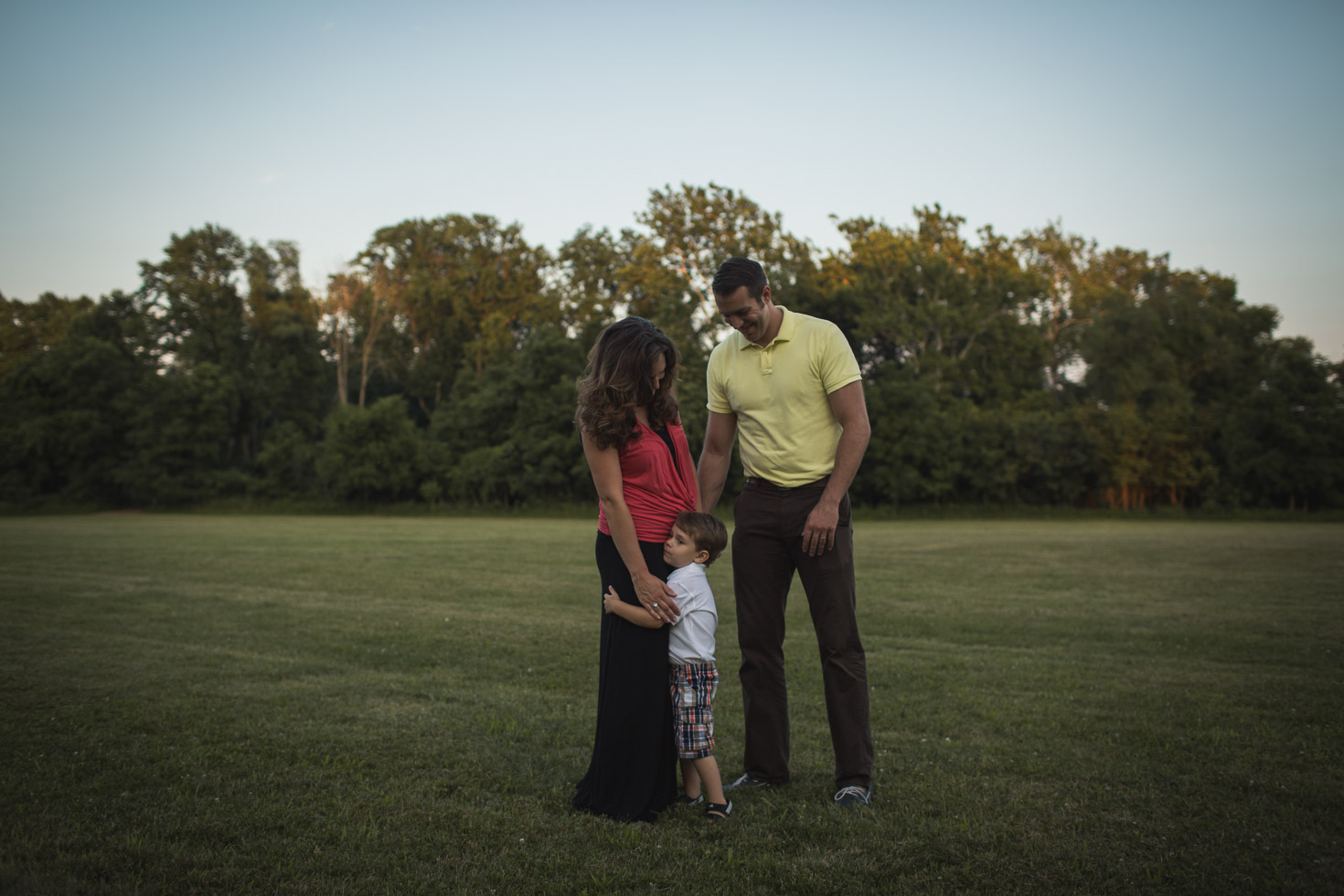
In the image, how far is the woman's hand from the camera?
3.42m

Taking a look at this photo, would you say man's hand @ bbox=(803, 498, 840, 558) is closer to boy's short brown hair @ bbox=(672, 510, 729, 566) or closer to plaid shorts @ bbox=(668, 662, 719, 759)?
boy's short brown hair @ bbox=(672, 510, 729, 566)

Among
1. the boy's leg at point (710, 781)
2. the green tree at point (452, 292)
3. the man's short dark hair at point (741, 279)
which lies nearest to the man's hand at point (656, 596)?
the boy's leg at point (710, 781)

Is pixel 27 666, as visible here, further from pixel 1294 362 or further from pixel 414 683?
pixel 1294 362

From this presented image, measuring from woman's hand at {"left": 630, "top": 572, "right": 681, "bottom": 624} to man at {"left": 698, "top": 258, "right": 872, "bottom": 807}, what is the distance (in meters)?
0.53

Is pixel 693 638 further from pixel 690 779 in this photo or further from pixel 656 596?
pixel 690 779

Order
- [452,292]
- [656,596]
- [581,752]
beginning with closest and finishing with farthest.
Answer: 1. [656,596]
2. [581,752]
3. [452,292]

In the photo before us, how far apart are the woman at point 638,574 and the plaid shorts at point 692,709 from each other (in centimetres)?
5

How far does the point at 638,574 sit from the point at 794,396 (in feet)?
3.73

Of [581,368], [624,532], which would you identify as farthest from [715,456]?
[581,368]

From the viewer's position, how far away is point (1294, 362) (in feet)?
127

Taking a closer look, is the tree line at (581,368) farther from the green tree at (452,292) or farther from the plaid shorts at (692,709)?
the plaid shorts at (692,709)

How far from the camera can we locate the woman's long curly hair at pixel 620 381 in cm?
330

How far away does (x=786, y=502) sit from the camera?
3.86 meters

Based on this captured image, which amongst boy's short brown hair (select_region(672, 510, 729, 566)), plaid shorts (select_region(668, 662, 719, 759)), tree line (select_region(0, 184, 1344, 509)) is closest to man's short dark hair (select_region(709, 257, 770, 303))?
boy's short brown hair (select_region(672, 510, 729, 566))
